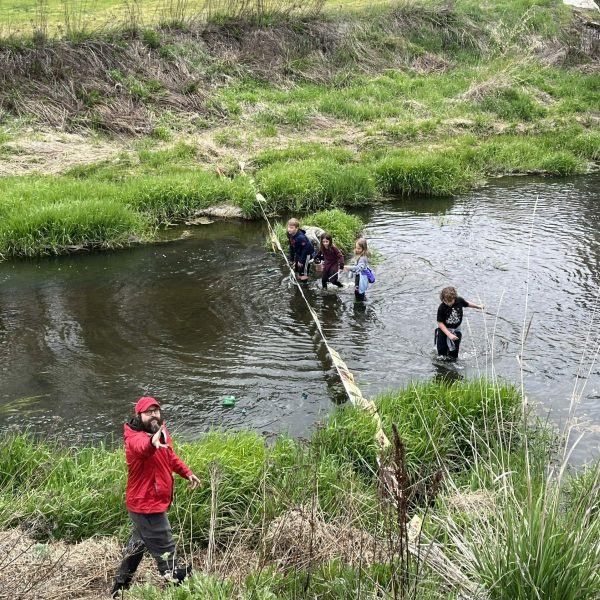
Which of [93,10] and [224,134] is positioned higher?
[93,10]

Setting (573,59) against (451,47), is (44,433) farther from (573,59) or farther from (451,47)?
(573,59)

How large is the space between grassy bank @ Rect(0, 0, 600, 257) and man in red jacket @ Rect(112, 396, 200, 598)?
10717mm

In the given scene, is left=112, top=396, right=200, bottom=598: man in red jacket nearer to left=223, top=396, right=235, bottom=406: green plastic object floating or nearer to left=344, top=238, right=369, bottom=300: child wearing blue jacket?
left=223, top=396, right=235, bottom=406: green plastic object floating

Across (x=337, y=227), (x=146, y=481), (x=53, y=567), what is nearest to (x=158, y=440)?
(x=146, y=481)

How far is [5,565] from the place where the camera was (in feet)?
15.6

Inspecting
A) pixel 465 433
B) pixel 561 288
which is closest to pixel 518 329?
pixel 561 288

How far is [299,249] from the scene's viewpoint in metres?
12.9

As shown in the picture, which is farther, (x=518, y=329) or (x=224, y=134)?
(x=224, y=134)

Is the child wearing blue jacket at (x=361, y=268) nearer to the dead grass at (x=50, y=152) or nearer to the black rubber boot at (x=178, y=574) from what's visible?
the black rubber boot at (x=178, y=574)

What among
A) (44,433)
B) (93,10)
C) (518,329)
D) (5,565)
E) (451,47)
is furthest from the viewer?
(451,47)

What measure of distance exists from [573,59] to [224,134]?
18.9 metres

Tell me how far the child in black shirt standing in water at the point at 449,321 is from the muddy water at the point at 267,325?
25 centimetres

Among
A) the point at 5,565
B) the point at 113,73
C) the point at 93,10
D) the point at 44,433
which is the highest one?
the point at 93,10

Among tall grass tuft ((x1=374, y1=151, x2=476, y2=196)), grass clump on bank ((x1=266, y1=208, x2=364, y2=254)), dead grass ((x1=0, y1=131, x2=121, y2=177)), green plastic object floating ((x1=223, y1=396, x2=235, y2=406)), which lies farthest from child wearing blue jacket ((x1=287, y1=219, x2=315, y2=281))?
dead grass ((x1=0, y1=131, x2=121, y2=177))
